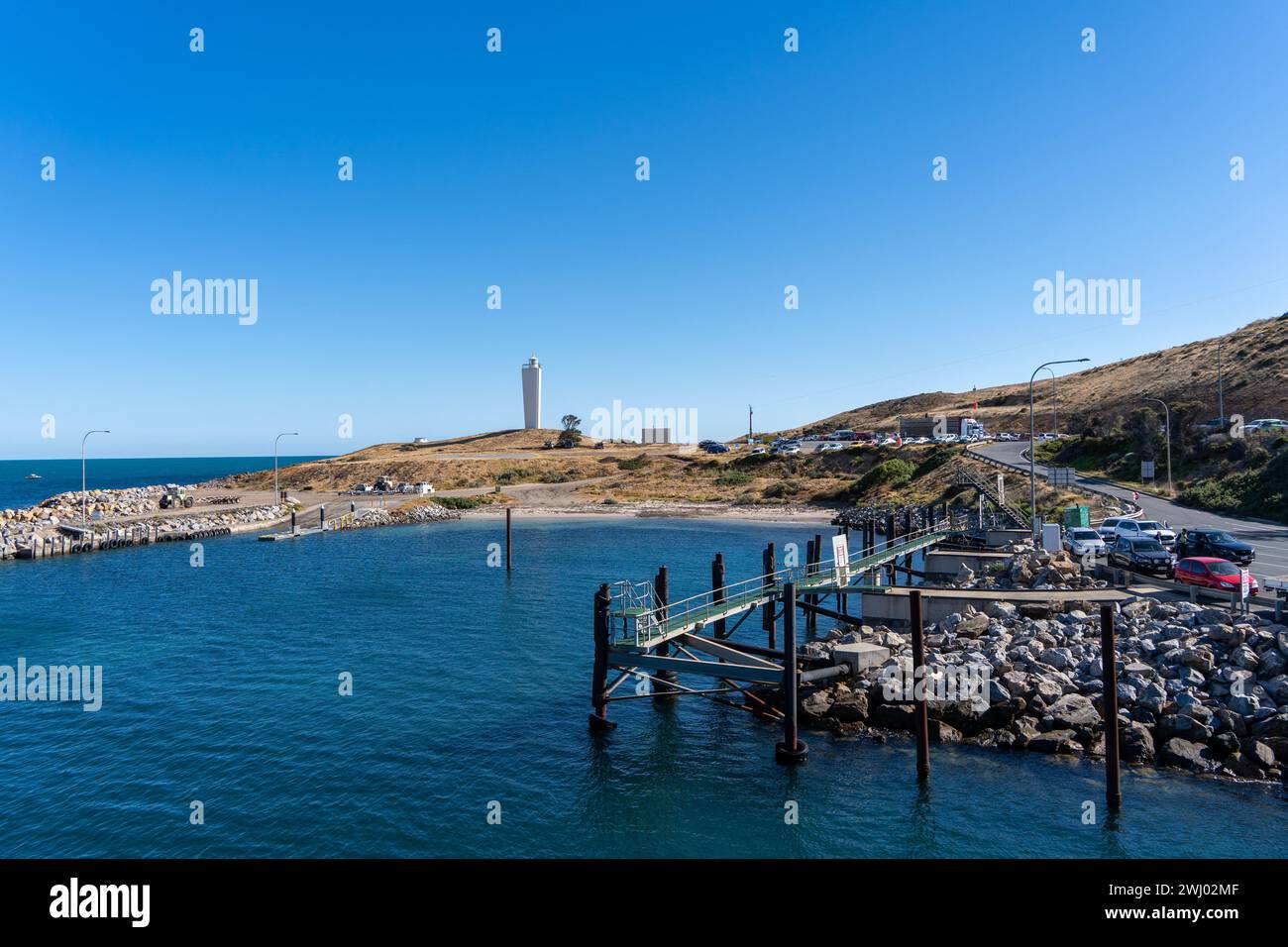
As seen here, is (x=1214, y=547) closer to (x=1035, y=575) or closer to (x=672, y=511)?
(x=1035, y=575)

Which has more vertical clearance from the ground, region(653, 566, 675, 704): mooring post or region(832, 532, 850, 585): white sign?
region(832, 532, 850, 585): white sign

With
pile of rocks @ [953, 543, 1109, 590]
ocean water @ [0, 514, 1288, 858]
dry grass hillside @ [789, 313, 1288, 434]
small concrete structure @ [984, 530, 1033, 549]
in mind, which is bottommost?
ocean water @ [0, 514, 1288, 858]

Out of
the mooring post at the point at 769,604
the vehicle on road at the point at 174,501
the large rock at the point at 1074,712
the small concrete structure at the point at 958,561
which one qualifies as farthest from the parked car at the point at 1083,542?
the vehicle on road at the point at 174,501

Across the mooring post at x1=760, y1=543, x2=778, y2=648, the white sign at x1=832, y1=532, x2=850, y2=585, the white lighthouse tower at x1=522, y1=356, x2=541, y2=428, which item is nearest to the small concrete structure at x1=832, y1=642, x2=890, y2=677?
the mooring post at x1=760, y1=543, x2=778, y2=648

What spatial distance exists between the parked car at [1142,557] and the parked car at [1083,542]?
54.5 inches

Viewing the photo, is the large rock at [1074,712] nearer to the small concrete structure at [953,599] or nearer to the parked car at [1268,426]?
the small concrete structure at [953,599]

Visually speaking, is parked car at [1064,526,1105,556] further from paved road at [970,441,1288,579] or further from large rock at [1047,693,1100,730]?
large rock at [1047,693,1100,730]

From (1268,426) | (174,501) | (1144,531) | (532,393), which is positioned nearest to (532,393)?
(532,393)

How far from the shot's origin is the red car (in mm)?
27797

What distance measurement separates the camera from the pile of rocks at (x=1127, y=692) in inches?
814

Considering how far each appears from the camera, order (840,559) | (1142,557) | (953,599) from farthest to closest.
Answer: (1142,557), (840,559), (953,599)

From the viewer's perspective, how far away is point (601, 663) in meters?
24.6

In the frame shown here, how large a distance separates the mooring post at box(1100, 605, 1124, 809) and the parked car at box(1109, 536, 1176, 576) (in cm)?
1675
